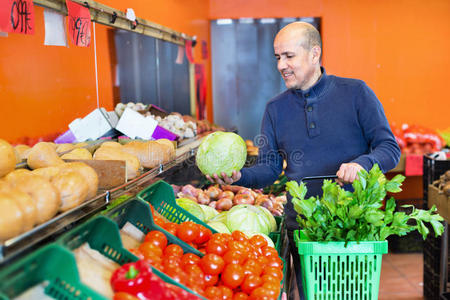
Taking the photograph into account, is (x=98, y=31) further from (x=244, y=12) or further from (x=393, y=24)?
(x=393, y=24)

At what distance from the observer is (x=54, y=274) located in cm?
117

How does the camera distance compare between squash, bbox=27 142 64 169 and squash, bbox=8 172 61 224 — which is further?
squash, bbox=27 142 64 169

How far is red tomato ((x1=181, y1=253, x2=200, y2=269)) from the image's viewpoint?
1.73 meters

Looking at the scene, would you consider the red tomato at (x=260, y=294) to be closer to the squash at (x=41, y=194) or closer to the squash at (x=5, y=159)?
the squash at (x=41, y=194)

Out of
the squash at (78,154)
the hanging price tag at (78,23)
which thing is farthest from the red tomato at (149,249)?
the hanging price tag at (78,23)

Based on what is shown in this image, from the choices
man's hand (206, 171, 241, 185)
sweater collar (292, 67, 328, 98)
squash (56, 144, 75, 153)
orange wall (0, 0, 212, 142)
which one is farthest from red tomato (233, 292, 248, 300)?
orange wall (0, 0, 212, 142)

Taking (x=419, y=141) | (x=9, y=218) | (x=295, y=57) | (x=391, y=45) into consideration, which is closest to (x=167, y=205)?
(x=9, y=218)

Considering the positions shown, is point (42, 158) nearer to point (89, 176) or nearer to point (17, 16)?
point (89, 176)

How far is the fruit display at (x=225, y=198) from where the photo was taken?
3.37 metres

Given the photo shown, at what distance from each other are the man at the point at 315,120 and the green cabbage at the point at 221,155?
0.05m

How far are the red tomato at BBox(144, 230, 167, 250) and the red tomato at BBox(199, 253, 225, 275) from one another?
17 centimetres

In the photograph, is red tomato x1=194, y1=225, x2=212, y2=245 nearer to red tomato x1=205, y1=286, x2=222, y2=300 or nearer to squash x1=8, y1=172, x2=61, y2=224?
red tomato x1=205, y1=286, x2=222, y2=300

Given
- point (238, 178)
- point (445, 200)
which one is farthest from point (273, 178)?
point (445, 200)

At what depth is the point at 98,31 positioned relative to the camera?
369 cm
